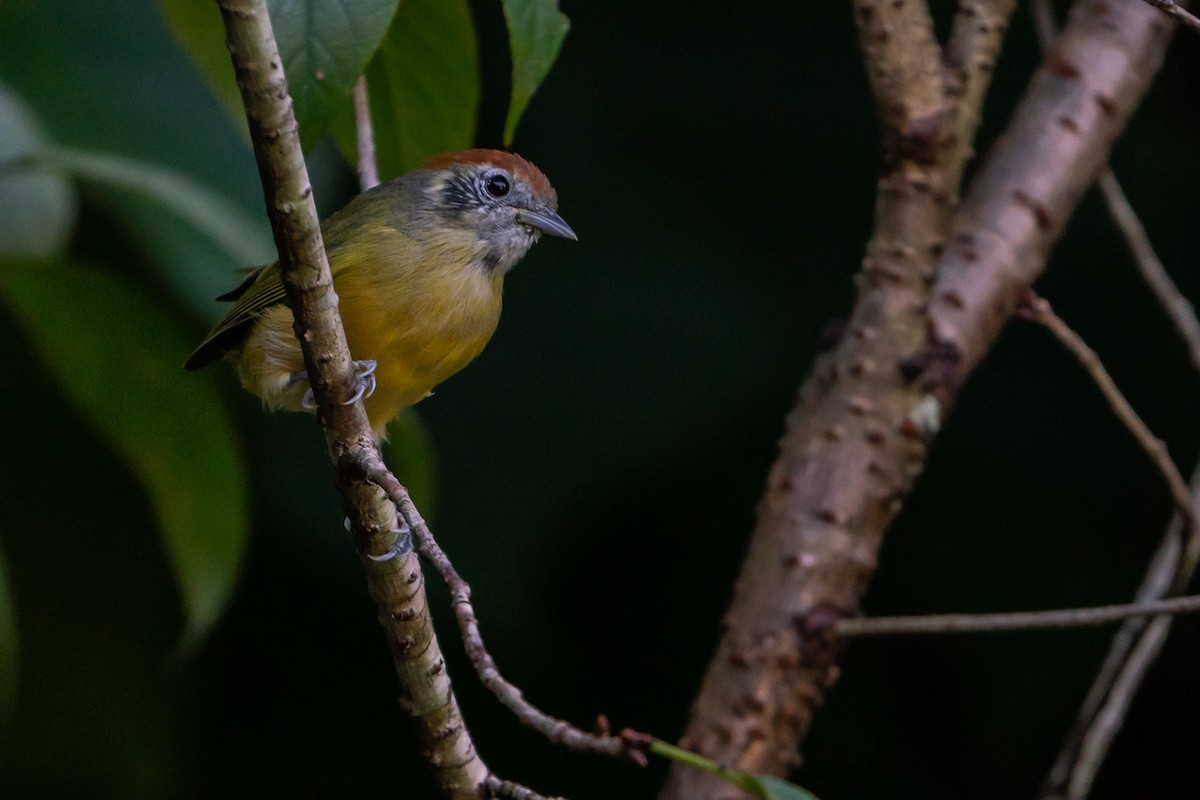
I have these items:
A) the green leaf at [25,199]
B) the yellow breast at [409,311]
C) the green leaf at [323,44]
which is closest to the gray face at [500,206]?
the yellow breast at [409,311]

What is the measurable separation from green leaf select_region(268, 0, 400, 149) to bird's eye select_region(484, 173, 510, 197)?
40.1 inches

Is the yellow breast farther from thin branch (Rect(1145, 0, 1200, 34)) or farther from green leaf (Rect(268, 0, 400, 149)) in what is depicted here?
thin branch (Rect(1145, 0, 1200, 34))

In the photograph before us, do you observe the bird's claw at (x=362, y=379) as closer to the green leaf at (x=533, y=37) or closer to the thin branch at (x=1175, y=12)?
the green leaf at (x=533, y=37)

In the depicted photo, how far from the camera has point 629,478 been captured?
144 inches

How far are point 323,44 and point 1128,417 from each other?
165 centimetres

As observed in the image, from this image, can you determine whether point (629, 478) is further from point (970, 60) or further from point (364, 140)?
point (970, 60)

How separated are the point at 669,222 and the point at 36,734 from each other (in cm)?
231

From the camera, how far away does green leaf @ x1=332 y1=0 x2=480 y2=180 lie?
2.20 meters

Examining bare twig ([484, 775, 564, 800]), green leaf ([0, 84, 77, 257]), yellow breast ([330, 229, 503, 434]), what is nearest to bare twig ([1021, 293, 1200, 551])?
yellow breast ([330, 229, 503, 434])

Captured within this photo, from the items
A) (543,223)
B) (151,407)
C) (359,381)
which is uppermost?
(543,223)

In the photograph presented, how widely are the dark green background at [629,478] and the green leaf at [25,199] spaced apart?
69 centimetres

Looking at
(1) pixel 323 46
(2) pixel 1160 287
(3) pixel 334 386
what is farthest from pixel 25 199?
(2) pixel 1160 287

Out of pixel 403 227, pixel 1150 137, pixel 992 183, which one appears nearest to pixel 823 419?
pixel 992 183

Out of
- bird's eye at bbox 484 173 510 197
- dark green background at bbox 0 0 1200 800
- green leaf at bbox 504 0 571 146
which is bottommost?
dark green background at bbox 0 0 1200 800
